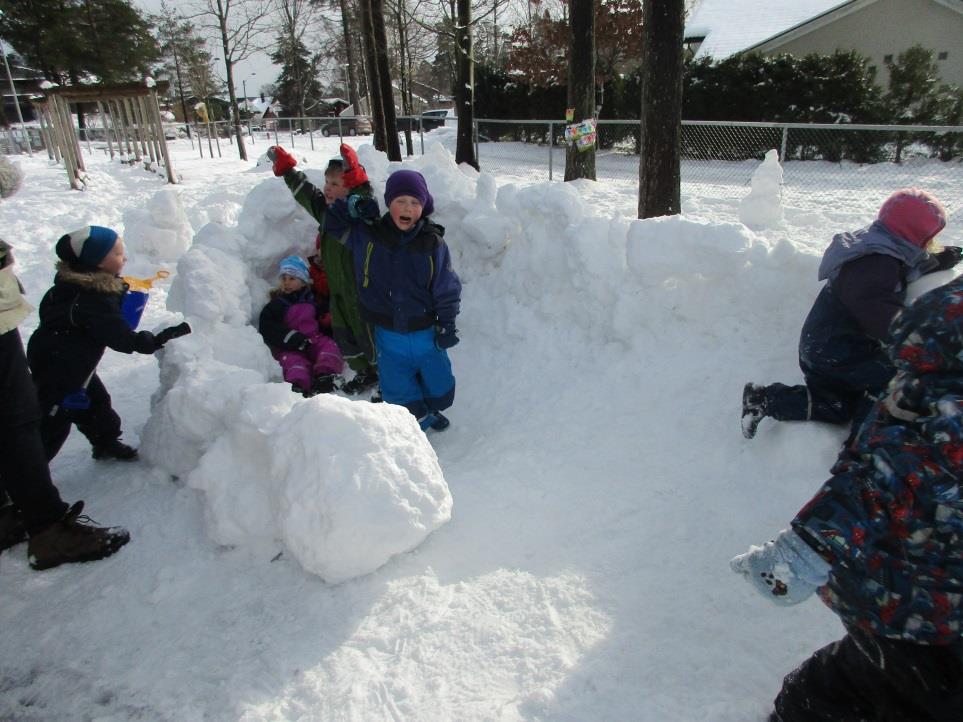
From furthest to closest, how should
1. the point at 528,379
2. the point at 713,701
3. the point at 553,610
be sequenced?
the point at 528,379 < the point at 553,610 < the point at 713,701

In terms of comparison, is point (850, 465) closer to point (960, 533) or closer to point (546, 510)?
point (960, 533)

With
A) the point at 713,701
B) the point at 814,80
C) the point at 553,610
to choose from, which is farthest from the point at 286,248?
the point at 814,80

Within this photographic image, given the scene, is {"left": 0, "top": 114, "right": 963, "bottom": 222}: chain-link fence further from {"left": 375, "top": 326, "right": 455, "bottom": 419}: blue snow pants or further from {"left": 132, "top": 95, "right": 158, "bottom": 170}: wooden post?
{"left": 132, "top": 95, "right": 158, "bottom": 170}: wooden post

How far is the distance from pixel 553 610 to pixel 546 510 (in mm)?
676

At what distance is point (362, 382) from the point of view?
4727 mm

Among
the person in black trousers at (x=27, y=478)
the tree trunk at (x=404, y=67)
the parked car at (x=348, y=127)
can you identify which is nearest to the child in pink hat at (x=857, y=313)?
the person in black trousers at (x=27, y=478)

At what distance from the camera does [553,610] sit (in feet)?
7.64

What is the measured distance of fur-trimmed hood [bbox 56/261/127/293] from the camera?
9.93ft

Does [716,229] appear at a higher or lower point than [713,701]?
higher

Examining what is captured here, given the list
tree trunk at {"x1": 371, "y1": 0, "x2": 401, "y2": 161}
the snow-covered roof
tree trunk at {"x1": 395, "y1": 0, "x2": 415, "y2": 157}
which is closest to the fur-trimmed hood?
tree trunk at {"x1": 371, "y1": 0, "x2": 401, "y2": 161}

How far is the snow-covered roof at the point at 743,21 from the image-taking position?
2070cm

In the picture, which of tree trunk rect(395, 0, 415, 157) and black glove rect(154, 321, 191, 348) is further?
tree trunk rect(395, 0, 415, 157)

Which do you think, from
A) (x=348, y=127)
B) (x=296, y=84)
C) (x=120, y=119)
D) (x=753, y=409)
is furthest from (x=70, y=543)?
(x=296, y=84)

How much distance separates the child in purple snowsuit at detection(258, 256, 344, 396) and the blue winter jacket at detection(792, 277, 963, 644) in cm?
378
